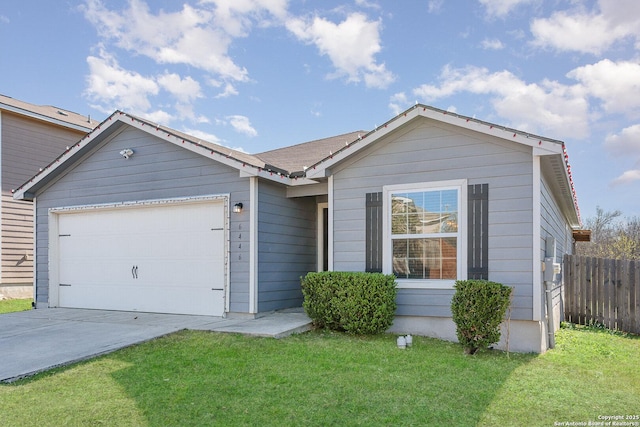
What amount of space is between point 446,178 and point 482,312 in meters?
2.10

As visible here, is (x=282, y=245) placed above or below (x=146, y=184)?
below

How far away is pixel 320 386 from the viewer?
465 centimetres

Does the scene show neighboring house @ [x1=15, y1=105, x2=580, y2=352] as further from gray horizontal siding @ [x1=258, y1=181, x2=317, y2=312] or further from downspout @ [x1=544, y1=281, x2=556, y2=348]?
downspout @ [x1=544, y1=281, x2=556, y2=348]

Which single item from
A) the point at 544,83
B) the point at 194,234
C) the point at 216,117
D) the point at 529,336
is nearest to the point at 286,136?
the point at 216,117

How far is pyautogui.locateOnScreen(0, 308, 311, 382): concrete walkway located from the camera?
19.1ft

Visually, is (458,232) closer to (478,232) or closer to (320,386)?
(478,232)

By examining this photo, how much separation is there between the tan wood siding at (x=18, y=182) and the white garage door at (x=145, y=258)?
356 cm

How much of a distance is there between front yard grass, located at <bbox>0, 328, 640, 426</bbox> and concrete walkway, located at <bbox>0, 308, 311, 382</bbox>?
1.16ft

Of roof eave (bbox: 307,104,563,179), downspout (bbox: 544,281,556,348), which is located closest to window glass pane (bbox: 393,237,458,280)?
downspout (bbox: 544,281,556,348)

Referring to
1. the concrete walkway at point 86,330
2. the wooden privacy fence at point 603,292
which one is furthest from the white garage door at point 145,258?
the wooden privacy fence at point 603,292

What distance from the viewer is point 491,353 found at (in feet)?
20.3

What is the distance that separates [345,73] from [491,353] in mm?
9047

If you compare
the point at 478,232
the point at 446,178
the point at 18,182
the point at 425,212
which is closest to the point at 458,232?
the point at 478,232

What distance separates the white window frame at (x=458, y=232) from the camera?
6785 millimetres
